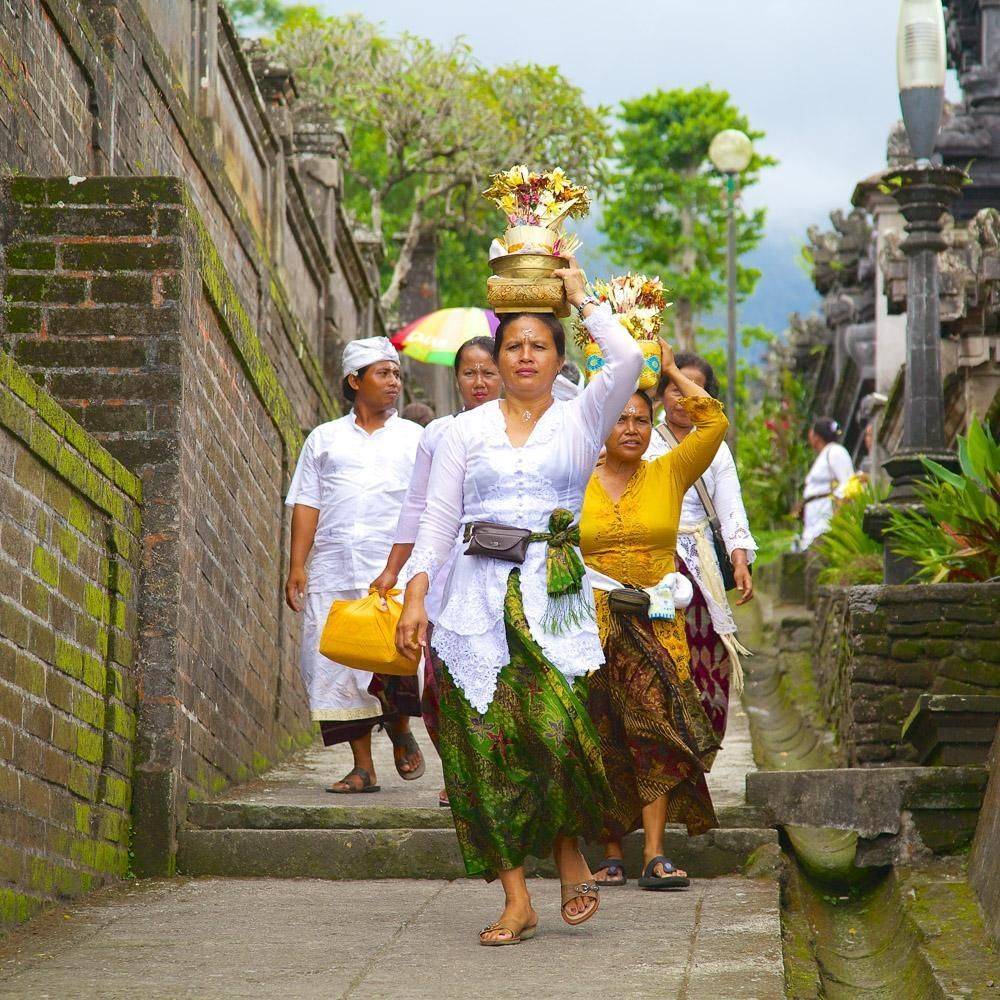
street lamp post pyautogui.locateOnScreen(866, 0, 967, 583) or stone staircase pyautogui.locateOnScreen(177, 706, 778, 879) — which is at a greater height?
street lamp post pyautogui.locateOnScreen(866, 0, 967, 583)

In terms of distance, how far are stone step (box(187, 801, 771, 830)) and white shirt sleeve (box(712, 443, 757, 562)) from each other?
1087 mm

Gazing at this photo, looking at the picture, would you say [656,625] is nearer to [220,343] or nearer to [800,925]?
[800,925]

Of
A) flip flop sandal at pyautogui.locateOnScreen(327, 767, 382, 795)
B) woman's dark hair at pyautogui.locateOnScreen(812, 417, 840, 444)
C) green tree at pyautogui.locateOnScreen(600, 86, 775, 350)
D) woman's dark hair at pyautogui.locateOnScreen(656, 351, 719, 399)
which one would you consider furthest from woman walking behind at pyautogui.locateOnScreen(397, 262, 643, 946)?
green tree at pyautogui.locateOnScreen(600, 86, 775, 350)

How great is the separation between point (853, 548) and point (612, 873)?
22.8 ft

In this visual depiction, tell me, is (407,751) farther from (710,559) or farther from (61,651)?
(61,651)

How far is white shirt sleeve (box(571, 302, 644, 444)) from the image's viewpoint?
5.57 metres

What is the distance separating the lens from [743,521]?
7.55 m

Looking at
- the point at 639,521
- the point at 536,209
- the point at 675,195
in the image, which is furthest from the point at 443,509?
the point at 675,195

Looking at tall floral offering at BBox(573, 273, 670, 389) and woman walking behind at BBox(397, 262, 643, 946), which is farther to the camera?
tall floral offering at BBox(573, 273, 670, 389)

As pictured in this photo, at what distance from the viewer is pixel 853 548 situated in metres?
13.0

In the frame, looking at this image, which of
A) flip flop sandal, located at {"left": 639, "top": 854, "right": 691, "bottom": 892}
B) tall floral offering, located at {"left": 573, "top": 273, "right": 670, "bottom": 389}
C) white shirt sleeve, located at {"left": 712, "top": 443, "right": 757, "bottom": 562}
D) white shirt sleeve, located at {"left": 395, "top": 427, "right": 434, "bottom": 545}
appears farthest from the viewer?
white shirt sleeve, located at {"left": 712, "top": 443, "right": 757, "bottom": 562}

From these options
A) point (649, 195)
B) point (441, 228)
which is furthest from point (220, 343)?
point (649, 195)

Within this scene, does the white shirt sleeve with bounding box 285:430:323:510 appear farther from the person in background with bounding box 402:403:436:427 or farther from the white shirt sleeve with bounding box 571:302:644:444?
the white shirt sleeve with bounding box 571:302:644:444

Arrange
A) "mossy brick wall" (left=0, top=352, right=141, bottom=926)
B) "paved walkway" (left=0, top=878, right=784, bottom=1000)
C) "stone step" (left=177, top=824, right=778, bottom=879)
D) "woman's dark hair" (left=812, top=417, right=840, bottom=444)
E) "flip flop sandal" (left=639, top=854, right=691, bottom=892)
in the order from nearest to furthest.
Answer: "paved walkway" (left=0, top=878, right=784, bottom=1000) → "mossy brick wall" (left=0, top=352, right=141, bottom=926) → "flip flop sandal" (left=639, top=854, right=691, bottom=892) → "stone step" (left=177, top=824, right=778, bottom=879) → "woman's dark hair" (left=812, top=417, right=840, bottom=444)
